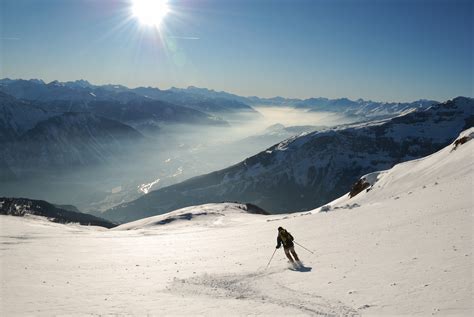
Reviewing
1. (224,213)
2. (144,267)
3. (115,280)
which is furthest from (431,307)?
(224,213)

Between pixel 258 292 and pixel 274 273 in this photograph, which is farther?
pixel 274 273

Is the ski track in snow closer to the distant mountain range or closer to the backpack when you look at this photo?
the backpack

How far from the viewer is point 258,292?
17609 mm

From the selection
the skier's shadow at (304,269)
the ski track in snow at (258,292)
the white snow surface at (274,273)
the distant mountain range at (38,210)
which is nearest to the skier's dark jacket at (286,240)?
the white snow surface at (274,273)

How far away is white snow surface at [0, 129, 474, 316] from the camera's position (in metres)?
15.0

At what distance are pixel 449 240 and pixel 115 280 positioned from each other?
17851mm

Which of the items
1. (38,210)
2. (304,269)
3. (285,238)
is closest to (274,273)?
(304,269)

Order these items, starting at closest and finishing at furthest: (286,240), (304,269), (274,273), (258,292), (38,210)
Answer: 1. (258,292)
2. (274,273)
3. (304,269)
4. (286,240)
5. (38,210)

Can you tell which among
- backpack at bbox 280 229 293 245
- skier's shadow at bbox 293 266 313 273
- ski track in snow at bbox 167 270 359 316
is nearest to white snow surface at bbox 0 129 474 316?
ski track in snow at bbox 167 270 359 316

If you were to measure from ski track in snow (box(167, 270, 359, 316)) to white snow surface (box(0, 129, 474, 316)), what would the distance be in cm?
5

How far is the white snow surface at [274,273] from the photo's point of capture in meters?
15.0

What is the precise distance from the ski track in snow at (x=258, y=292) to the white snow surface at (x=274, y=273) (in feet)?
0.16

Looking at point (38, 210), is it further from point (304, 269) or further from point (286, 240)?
point (304, 269)

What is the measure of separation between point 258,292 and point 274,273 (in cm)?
331
